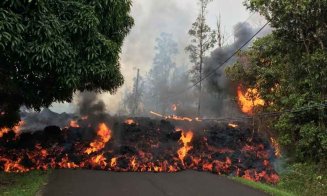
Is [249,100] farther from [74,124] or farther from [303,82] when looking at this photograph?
[74,124]

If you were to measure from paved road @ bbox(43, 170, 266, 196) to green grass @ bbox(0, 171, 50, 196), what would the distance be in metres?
0.45

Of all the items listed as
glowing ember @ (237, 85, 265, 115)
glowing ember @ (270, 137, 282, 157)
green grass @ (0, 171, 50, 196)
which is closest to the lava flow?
glowing ember @ (270, 137, 282, 157)

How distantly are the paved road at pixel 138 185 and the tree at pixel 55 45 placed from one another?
4.01 meters

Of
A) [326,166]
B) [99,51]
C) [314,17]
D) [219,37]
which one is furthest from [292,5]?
[219,37]

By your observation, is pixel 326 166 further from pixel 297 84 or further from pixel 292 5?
pixel 292 5

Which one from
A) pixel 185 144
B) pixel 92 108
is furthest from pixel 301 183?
pixel 92 108

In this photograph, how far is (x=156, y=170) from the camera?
948 inches

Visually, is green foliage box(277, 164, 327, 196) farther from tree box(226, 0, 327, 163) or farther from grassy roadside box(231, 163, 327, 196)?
tree box(226, 0, 327, 163)

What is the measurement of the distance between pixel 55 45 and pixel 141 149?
14515 mm

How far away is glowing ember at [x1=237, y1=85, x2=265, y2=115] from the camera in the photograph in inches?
1254

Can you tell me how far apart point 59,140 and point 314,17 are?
17.0 meters

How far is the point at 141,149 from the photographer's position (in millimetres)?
26703

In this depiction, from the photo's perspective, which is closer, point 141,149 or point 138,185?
point 138,185

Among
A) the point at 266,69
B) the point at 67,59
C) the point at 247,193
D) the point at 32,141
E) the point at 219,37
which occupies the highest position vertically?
the point at 219,37
